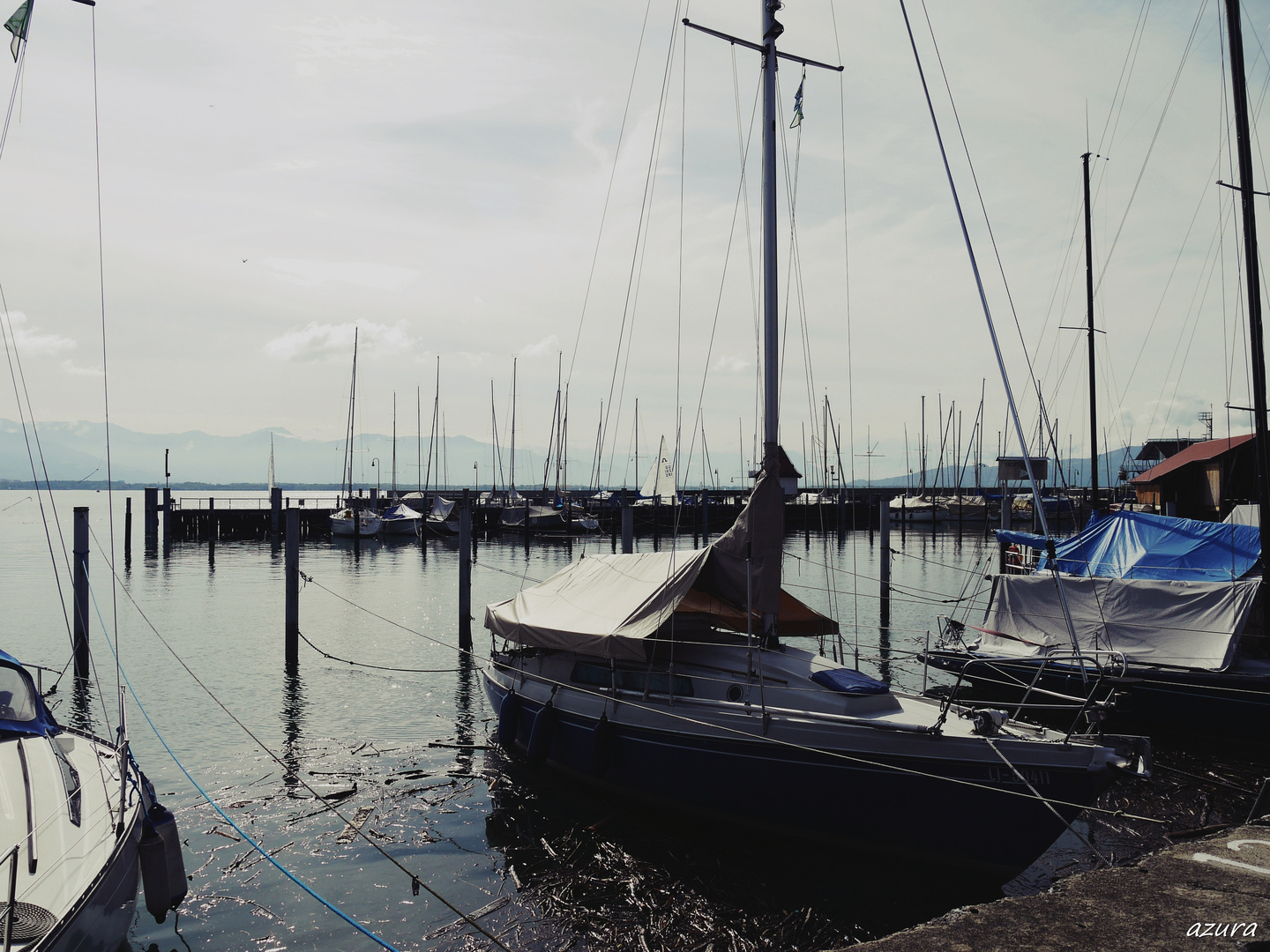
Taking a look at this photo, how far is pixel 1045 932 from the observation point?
16.4 feet

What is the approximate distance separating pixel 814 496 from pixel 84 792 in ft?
302

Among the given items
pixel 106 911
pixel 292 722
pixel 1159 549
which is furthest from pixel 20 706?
pixel 1159 549

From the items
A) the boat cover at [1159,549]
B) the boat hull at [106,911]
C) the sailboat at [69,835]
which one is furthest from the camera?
the boat cover at [1159,549]

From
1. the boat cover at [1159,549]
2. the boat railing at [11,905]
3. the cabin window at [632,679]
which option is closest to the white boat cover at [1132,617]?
the boat cover at [1159,549]

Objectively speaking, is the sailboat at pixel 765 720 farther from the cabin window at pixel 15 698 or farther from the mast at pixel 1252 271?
the mast at pixel 1252 271

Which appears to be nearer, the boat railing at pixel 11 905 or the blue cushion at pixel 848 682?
the boat railing at pixel 11 905

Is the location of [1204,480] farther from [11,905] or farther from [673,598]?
[11,905]

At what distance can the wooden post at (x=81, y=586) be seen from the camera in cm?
1820

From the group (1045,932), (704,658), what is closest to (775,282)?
(704,658)

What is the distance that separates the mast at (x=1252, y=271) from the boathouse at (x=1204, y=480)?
22771 millimetres

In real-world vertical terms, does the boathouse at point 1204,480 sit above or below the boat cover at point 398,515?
above

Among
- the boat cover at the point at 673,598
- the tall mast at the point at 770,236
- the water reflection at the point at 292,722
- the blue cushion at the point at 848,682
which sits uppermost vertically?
the tall mast at the point at 770,236

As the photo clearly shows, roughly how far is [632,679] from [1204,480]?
3756cm

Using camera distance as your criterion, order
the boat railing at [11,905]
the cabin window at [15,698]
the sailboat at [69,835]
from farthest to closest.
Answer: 1. the cabin window at [15,698]
2. the sailboat at [69,835]
3. the boat railing at [11,905]
